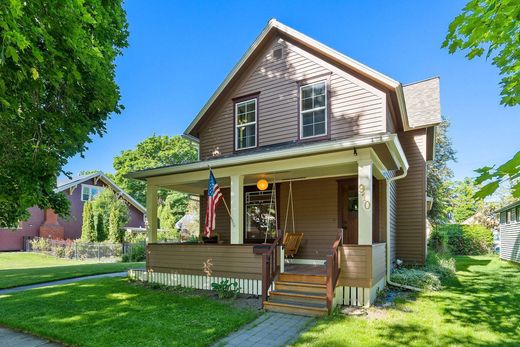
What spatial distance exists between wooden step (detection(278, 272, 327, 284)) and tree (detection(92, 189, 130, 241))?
19.4m

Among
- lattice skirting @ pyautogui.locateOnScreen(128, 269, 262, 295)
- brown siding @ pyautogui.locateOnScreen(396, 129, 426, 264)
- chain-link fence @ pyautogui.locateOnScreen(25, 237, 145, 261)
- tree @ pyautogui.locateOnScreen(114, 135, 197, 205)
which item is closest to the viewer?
lattice skirting @ pyautogui.locateOnScreen(128, 269, 262, 295)

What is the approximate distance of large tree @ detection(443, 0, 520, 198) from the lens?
3.27 m

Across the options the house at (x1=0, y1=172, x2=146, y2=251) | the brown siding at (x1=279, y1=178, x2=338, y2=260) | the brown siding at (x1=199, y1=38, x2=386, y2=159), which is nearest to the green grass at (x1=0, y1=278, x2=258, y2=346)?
the brown siding at (x1=279, y1=178, x2=338, y2=260)

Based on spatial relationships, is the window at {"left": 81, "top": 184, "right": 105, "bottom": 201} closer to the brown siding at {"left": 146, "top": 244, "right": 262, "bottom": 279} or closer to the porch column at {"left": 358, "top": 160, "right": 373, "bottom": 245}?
the brown siding at {"left": 146, "top": 244, "right": 262, "bottom": 279}

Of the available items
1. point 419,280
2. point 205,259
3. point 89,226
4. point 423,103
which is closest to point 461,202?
point 423,103

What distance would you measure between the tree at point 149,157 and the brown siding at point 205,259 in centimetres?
3143

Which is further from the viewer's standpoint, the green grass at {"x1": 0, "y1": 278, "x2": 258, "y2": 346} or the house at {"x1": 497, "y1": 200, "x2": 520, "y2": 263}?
the house at {"x1": 497, "y1": 200, "x2": 520, "y2": 263}

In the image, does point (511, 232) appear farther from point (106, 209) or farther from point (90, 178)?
point (90, 178)

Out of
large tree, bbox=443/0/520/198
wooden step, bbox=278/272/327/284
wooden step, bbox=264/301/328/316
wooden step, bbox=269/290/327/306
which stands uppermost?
large tree, bbox=443/0/520/198

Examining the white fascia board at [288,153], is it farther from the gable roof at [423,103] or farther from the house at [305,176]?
the gable roof at [423,103]

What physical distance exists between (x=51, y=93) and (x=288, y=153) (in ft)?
18.0

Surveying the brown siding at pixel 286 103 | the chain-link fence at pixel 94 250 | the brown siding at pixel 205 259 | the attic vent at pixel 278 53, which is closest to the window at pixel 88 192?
the chain-link fence at pixel 94 250

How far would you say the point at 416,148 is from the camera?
38.4ft

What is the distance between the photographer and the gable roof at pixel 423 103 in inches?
452
